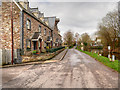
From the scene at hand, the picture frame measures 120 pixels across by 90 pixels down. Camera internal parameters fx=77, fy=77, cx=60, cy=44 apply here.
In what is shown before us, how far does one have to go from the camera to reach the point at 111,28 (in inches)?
891

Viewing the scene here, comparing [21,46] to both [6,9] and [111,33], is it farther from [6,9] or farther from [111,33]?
[111,33]

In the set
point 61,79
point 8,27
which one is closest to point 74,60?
point 61,79

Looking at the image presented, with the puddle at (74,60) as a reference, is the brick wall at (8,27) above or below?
above

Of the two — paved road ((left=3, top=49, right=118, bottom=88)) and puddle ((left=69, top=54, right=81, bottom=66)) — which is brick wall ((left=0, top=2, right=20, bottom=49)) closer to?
paved road ((left=3, top=49, right=118, bottom=88))

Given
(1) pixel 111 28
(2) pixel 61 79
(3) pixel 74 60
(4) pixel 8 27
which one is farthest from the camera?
(1) pixel 111 28

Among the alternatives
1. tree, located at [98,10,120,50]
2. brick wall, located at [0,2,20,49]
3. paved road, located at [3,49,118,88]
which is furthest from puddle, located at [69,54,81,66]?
tree, located at [98,10,120,50]

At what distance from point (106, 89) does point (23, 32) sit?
10.6 meters

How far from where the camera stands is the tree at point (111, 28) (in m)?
21.4

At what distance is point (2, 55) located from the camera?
904 centimetres

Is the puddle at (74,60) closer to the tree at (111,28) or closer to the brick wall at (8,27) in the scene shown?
the brick wall at (8,27)

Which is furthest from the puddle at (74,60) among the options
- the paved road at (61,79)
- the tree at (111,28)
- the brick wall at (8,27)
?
the tree at (111,28)

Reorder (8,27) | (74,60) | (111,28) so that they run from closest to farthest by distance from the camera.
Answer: (8,27) → (74,60) → (111,28)

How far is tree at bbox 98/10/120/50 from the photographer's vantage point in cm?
2144

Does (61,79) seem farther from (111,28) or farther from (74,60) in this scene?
(111,28)
